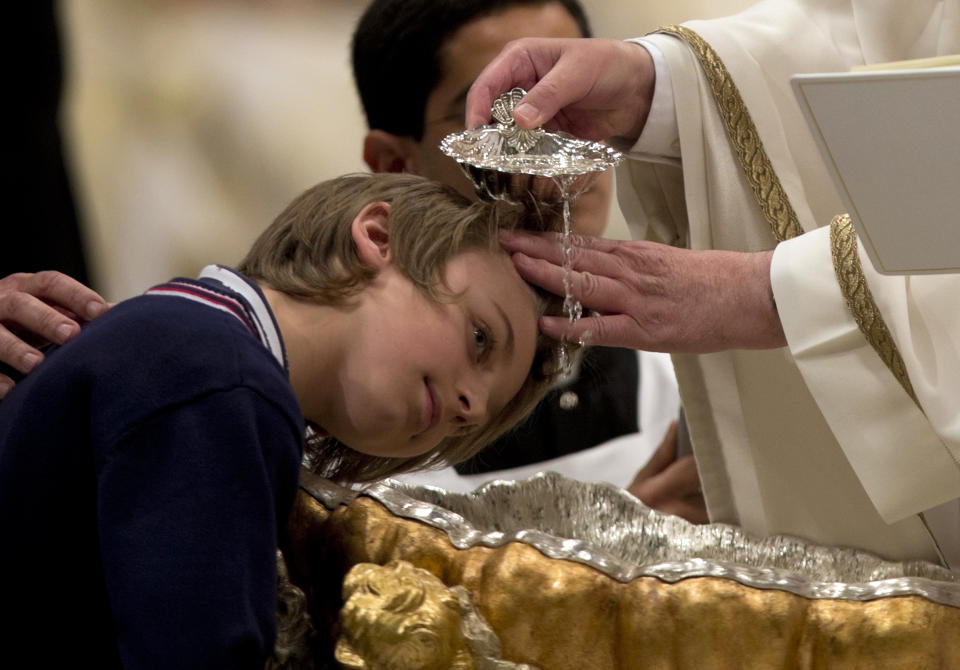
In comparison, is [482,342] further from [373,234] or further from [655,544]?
[655,544]

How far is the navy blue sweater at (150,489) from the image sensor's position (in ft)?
4.45

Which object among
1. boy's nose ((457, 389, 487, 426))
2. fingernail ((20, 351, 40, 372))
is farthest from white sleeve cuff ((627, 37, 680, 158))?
fingernail ((20, 351, 40, 372))

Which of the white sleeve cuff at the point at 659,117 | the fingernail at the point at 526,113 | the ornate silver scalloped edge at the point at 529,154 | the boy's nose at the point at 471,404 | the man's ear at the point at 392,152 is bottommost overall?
the man's ear at the point at 392,152

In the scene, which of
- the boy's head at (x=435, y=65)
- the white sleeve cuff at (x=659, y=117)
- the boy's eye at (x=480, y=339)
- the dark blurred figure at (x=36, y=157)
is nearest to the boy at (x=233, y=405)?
the boy's eye at (x=480, y=339)

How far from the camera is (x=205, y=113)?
4.75 m

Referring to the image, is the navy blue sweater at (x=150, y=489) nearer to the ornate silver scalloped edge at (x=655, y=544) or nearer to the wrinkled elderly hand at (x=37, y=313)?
the wrinkled elderly hand at (x=37, y=313)

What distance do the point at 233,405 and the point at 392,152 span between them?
4.58 ft

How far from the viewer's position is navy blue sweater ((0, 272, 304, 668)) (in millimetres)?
1357

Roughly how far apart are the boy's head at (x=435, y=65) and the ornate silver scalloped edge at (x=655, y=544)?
0.71 meters

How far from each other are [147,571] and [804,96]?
78 cm

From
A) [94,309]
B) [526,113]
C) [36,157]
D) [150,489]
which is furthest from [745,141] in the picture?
[36,157]

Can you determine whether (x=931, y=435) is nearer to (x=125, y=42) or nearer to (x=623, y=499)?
(x=623, y=499)

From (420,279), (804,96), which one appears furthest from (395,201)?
(804,96)

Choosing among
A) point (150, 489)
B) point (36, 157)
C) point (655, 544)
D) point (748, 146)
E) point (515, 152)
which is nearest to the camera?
point (150, 489)
